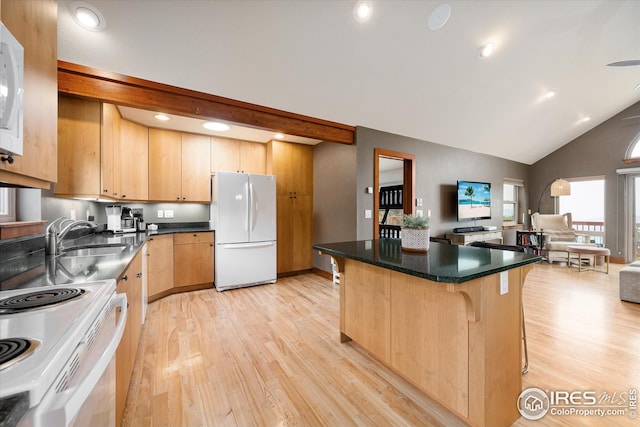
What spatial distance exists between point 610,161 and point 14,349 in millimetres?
8947

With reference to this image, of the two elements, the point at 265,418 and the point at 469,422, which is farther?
the point at 265,418

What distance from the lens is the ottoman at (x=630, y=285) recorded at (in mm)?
3020

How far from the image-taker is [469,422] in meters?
1.29

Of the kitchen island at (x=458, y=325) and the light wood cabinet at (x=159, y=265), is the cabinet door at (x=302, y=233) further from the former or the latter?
the kitchen island at (x=458, y=325)

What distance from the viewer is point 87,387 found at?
646 mm

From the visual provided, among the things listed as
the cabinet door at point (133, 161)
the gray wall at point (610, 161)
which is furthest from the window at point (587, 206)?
the cabinet door at point (133, 161)

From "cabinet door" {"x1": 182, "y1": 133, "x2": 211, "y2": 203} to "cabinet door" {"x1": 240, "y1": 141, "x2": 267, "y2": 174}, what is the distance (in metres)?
0.54

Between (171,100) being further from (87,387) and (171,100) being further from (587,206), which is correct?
(587,206)

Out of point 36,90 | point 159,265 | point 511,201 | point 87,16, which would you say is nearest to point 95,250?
point 159,265

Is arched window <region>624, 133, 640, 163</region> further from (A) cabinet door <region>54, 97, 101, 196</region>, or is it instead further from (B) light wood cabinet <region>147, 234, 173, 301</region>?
(A) cabinet door <region>54, 97, 101, 196</region>

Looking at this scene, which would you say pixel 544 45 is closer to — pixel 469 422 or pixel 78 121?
pixel 469 422

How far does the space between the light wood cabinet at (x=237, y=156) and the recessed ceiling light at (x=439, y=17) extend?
2.98m

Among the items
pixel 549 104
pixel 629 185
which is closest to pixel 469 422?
pixel 549 104

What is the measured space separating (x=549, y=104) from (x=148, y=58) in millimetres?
6034
